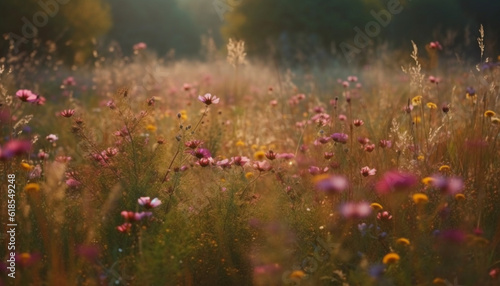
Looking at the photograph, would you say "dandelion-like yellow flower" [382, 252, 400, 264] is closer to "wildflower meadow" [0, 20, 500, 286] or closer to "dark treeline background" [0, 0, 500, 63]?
"wildflower meadow" [0, 20, 500, 286]

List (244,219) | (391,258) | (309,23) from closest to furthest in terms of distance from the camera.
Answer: (391,258) → (244,219) → (309,23)

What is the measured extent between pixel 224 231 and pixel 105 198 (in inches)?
24.0

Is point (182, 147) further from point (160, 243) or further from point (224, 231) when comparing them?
point (160, 243)

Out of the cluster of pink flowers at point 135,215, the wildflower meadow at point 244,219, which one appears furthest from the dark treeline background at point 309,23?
the cluster of pink flowers at point 135,215

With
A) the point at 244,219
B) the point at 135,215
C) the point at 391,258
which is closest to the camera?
the point at 391,258

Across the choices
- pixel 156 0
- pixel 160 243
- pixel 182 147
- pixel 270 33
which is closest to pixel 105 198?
pixel 182 147

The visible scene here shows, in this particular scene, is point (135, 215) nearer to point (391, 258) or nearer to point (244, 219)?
point (244, 219)

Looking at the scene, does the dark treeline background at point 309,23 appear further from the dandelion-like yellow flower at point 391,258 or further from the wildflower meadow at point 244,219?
the dandelion-like yellow flower at point 391,258

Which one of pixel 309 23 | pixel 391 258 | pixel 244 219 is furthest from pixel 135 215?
pixel 309 23

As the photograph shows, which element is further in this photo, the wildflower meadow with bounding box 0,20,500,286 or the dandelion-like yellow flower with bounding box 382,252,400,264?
the wildflower meadow with bounding box 0,20,500,286

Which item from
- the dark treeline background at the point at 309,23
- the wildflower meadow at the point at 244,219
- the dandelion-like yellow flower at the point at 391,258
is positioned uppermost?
the dark treeline background at the point at 309,23

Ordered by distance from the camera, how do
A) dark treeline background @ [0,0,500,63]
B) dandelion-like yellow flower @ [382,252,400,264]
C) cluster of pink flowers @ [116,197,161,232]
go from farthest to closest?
dark treeline background @ [0,0,500,63] < cluster of pink flowers @ [116,197,161,232] < dandelion-like yellow flower @ [382,252,400,264]

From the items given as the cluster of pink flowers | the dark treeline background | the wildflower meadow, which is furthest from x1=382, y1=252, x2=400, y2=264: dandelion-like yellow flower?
the dark treeline background

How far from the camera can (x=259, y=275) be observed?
173 centimetres
